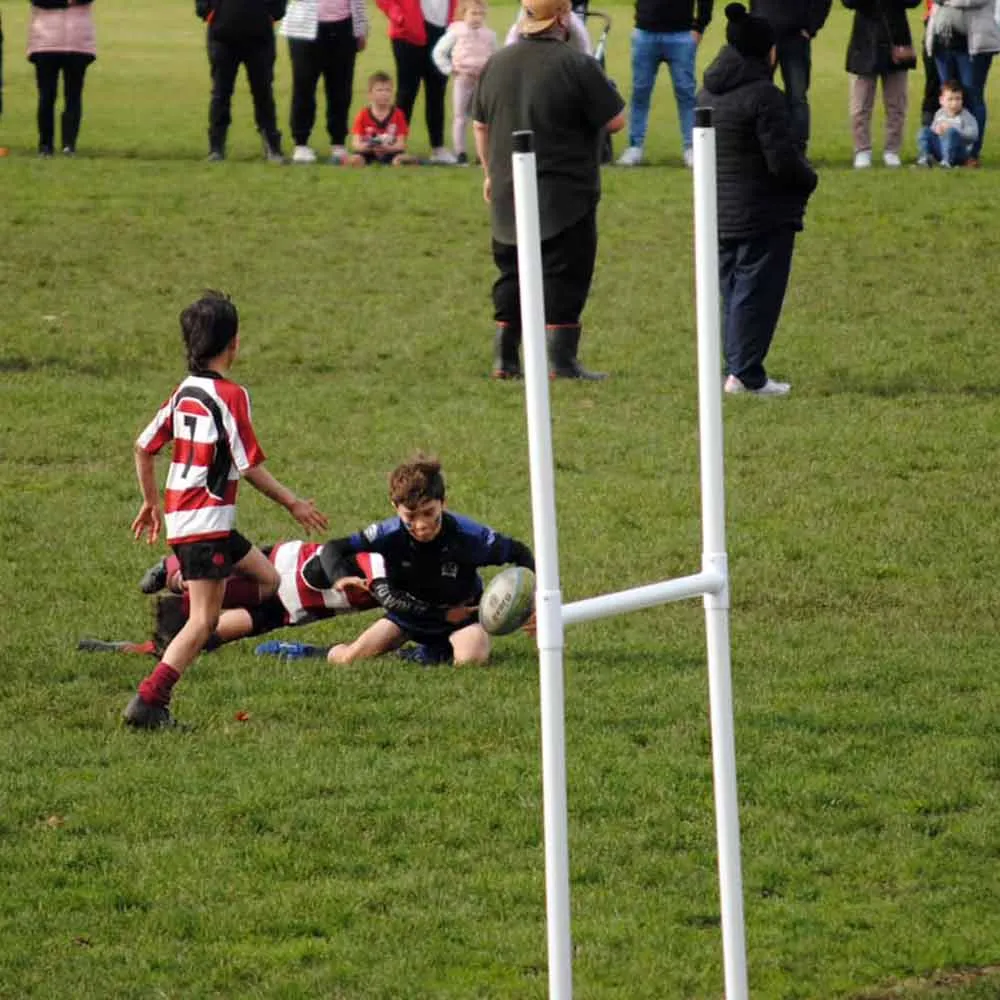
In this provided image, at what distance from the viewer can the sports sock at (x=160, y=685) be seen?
27.6ft

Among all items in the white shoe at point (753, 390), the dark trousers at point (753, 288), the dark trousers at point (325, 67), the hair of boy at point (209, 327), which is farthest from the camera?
the dark trousers at point (325, 67)

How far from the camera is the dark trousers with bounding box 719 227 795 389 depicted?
13953mm

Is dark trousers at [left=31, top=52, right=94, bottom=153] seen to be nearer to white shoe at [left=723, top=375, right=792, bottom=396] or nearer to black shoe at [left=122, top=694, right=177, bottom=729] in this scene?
white shoe at [left=723, top=375, right=792, bottom=396]

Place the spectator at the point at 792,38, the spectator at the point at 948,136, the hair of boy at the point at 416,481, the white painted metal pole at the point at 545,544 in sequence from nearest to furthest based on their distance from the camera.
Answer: the white painted metal pole at the point at 545,544
the hair of boy at the point at 416,481
the spectator at the point at 792,38
the spectator at the point at 948,136

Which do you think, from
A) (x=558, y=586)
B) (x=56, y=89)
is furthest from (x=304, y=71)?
(x=558, y=586)

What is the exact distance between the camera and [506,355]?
1526 cm

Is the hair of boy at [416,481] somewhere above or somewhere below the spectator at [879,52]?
below

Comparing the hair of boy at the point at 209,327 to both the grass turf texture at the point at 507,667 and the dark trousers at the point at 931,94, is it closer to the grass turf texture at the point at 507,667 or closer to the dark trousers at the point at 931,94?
the grass turf texture at the point at 507,667

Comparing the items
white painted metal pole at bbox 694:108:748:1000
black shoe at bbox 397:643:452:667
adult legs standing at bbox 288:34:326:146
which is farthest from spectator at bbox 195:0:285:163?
white painted metal pole at bbox 694:108:748:1000

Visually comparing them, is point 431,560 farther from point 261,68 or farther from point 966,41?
point 966,41

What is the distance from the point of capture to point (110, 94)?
3078 cm

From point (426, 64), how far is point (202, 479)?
50.3ft

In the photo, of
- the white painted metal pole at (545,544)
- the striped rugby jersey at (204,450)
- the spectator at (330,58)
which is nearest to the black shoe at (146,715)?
the striped rugby jersey at (204,450)

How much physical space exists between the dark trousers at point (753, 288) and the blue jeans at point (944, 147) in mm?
9049
